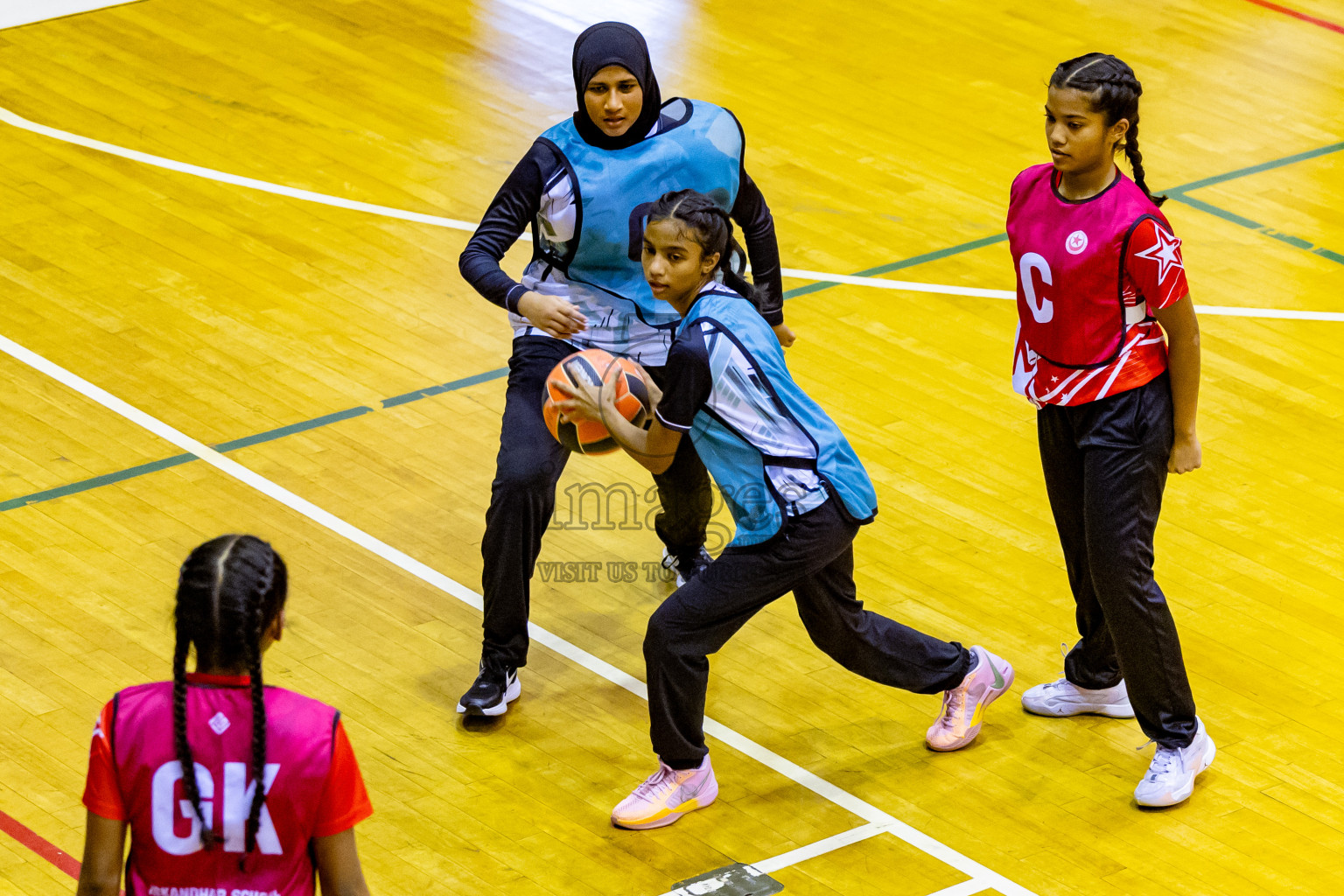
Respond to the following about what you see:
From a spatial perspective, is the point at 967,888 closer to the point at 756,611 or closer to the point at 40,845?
the point at 756,611

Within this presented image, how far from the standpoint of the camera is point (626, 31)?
602 cm

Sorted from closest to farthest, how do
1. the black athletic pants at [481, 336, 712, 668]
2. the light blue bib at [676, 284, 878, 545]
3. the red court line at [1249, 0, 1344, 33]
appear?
1. the light blue bib at [676, 284, 878, 545]
2. the black athletic pants at [481, 336, 712, 668]
3. the red court line at [1249, 0, 1344, 33]

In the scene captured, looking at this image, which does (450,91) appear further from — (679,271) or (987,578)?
(679,271)

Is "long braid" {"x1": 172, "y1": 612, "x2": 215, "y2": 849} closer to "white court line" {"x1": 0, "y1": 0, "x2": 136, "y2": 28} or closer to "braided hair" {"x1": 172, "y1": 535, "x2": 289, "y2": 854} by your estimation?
"braided hair" {"x1": 172, "y1": 535, "x2": 289, "y2": 854}

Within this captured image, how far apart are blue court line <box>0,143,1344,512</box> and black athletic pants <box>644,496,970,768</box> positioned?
2.88m

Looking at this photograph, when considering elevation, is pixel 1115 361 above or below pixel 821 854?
above

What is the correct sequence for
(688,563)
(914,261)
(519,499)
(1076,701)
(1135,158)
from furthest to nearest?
(914,261) < (688,563) < (1076,701) < (519,499) < (1135,158)

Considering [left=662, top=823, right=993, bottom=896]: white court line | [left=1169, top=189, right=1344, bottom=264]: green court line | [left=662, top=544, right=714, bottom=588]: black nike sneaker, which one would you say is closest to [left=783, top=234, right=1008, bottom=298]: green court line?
[left=1169, top=189, right=1344, bottom=264]: green court line

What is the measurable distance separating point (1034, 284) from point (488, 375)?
3.42 metres

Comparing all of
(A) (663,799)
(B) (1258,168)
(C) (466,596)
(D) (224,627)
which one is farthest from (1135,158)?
(B) (1258,168)

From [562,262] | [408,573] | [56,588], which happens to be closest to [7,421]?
[56,588]

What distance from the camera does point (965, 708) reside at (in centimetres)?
585

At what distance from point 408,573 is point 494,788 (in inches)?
53.5

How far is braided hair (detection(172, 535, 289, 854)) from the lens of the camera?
3365 millimetres
